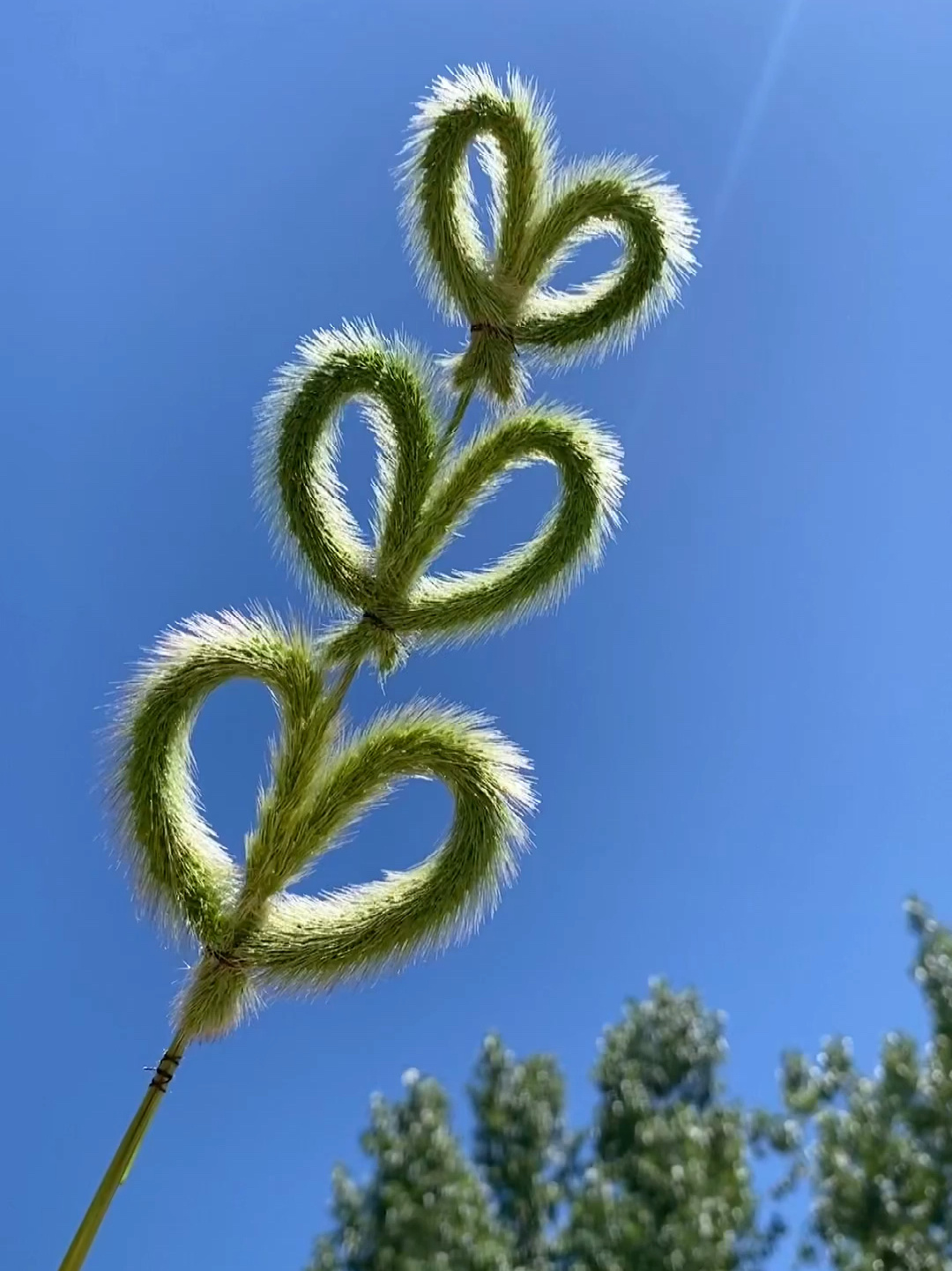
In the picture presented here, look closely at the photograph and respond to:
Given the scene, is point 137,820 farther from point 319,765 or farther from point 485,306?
point 485,306

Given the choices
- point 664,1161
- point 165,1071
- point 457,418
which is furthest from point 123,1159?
point 664,1161

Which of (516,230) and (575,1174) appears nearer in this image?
(516,230)

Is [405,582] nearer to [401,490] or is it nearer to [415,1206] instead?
[401,490]

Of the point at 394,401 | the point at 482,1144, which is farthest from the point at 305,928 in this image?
the point at 482,1144

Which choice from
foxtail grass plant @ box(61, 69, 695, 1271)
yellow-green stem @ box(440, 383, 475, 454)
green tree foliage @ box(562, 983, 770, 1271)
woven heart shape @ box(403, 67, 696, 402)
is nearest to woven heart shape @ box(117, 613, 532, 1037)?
foxtail grass plant @ box(61, 69, 695, 1271)

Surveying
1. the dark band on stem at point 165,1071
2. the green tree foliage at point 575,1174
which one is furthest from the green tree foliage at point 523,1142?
the dark band on stem at point 165,1071

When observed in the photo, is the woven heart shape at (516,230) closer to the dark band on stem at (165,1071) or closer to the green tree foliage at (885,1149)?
the dark band on stem at (165,1071)
